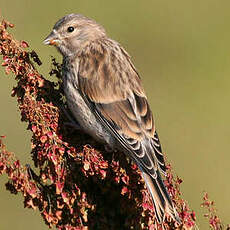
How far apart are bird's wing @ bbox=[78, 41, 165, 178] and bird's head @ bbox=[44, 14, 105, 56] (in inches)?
10.7

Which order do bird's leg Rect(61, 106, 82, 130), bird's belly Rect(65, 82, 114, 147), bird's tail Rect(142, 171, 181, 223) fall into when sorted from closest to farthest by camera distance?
1. bird's tail Rect(142, 171, 181, 223)
2. bird's leg Rect(61, 106, 82, 130)
3. bird's belly Rect(65, 82, 114, 147)

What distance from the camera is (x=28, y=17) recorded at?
15211 millimetres

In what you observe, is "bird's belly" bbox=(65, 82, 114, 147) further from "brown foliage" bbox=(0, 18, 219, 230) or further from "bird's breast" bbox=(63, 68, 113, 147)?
"brown foliage" bbox=(0, 18, 219, 230)

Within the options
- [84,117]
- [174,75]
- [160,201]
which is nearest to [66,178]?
[160,201]

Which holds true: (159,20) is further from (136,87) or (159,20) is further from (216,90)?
(136,87)

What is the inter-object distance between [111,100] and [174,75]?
7.89m

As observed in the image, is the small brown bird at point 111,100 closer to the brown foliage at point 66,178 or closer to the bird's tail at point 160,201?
the bird's tail at point 160,201

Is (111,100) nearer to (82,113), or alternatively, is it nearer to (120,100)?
(120,100)

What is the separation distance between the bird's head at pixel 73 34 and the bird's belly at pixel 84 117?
0.69 meters

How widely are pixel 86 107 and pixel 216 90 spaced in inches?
318

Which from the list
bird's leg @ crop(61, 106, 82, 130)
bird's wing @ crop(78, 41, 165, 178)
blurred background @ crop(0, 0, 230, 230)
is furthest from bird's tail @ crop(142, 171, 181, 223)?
blurred background @ crop(0, 0, 230, 230)

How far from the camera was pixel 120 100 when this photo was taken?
627 centimetres

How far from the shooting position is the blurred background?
1116cm

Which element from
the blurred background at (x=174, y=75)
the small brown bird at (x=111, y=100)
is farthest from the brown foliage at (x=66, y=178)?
the blurred background at (x=174, y=75)
